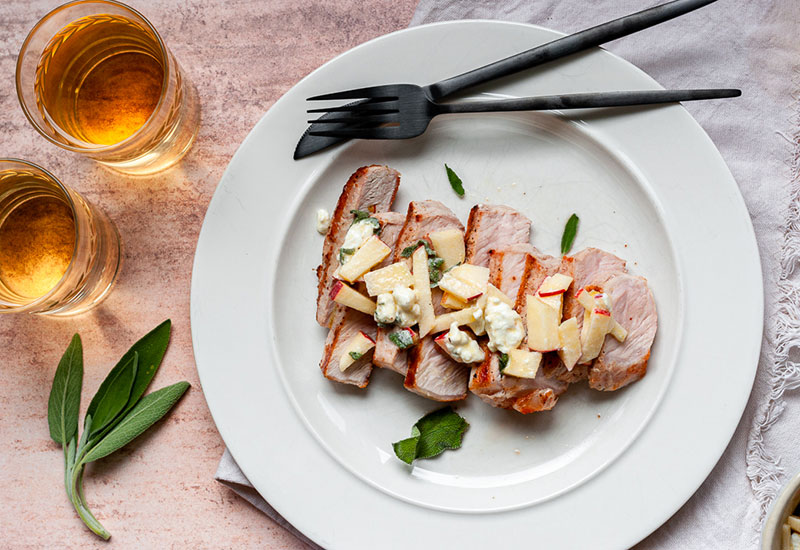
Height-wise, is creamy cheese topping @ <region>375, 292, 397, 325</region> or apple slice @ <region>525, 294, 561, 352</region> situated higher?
creamy cheese topping @ <region>375, 292, 397, 325</region>

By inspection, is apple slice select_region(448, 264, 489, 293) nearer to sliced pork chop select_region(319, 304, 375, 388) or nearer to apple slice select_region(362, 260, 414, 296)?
apple slice select_region(362, 260, 414, 296)

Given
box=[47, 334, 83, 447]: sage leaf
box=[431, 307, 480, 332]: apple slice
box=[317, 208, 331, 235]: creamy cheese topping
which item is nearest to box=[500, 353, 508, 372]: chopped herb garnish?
box=[431, 307, 480, 332]: apple slice

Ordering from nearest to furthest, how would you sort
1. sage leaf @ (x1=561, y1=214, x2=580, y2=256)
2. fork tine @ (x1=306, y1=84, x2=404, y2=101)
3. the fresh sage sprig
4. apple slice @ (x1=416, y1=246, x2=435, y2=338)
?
apple slice @ (x1=416, y1=246, x2=435, y2=338) < fork tine @ (x1=306, y1=84, x2=404, y2=101) < sage leaf @ (x1=561, y1=214, x2=580, y2=256) < the fresh sage sprig

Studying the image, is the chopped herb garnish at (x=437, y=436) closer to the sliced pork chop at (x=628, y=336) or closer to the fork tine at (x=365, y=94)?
the sliced pork chop at (x=628, y=336)

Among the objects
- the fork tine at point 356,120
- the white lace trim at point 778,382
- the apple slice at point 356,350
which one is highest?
the fork tine at point 356,120

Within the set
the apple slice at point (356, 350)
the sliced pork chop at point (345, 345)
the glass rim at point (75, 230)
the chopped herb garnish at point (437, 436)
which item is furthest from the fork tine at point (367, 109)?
the chopped herb garnish at point (437, 436)

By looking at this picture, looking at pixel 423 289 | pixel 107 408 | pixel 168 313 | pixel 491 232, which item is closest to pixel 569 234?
pixel 491 232
